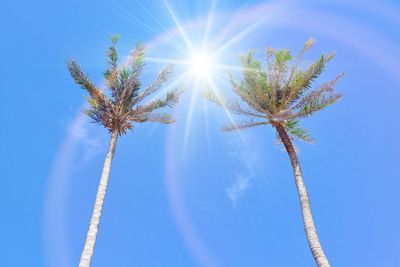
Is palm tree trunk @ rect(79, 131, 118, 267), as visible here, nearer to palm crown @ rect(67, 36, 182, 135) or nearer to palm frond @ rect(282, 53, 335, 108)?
palm crown @ rect(67, 36, 182, 135)

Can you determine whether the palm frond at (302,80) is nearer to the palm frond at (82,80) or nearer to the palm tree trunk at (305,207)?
the palm tree trunk at (305,207)

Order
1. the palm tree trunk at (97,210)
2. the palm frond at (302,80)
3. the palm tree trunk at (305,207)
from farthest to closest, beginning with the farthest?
the palm frond at (302,80) < the palm tree trunk at (305,207) < the palm tree trunk at (97,210)

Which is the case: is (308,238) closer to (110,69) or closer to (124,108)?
(124,108)

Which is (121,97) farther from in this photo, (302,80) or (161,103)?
(302,80)

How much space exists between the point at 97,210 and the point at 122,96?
6.24m

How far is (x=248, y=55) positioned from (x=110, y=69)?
6.41 m

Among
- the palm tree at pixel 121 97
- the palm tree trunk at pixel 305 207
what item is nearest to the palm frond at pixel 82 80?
the palm tree at pixel 121 97

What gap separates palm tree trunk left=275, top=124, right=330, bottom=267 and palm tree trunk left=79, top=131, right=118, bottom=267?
702 centimetres

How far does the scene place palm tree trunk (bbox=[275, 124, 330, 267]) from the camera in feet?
53.5

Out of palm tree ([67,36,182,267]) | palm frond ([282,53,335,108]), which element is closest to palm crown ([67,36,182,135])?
palm tree ([67,36,182,267])

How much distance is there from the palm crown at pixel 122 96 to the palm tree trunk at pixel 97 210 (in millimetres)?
939

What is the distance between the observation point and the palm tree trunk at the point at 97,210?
52.6ft

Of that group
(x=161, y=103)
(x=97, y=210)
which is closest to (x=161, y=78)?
(x=161, y=103)

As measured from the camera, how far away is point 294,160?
64.7ft
